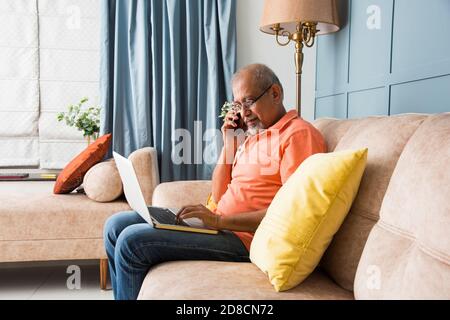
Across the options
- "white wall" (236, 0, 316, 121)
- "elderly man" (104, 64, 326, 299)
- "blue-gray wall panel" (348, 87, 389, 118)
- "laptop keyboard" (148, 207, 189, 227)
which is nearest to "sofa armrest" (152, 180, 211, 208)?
"elderly man" (104, 64, 326, 299)

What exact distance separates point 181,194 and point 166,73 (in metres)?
1.19

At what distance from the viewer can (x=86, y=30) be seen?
3264mm

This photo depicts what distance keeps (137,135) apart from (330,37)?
1.41m

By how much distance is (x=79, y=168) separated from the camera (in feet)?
7.91

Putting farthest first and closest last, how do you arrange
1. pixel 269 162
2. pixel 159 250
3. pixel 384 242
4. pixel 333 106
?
pixel 333 106 → pixel 269 162 → pixel 159 250 → pixel 384 242

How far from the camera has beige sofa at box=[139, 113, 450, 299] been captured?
2.92 feet

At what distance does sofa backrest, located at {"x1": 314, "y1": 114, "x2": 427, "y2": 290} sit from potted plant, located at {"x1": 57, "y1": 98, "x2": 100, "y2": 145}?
6.98 feet

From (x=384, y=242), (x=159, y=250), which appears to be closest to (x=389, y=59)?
(x=384, y=242)

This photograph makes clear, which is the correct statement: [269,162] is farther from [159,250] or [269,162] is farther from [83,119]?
[83,119]

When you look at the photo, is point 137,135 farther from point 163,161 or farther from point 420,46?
point 420,46

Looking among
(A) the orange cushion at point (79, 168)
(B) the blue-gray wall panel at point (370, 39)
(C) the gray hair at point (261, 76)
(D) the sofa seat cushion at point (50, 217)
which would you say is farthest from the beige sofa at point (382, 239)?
(A) the orange cushion at point (79, 168)

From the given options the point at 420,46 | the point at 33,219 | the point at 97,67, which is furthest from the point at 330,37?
the point at 33,219

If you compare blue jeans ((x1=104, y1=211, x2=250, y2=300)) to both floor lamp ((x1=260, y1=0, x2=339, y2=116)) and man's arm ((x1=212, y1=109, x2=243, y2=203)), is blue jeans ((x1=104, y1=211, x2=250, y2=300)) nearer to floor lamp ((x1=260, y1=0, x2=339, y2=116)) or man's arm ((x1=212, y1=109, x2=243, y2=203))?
man's arm ((x1=212, y1=109, x2=243, y2=203))

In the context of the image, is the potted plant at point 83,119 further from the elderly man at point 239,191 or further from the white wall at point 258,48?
the elderly man at point 239,191
